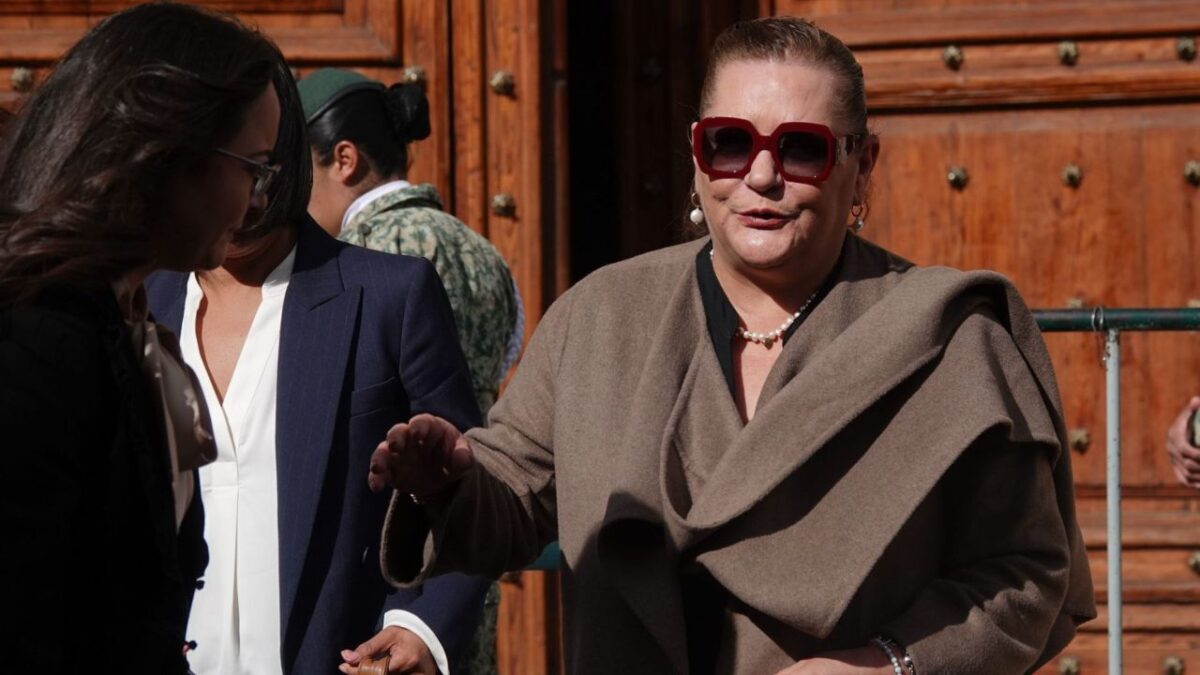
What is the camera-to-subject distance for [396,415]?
374 cm

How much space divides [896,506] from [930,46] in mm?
3287

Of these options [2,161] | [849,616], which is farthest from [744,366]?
[2,161]

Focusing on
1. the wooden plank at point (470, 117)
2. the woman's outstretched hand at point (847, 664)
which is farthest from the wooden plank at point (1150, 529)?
the woman's outstretched hand at point (847, 664)

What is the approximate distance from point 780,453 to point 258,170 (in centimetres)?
81

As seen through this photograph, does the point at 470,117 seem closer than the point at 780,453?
No

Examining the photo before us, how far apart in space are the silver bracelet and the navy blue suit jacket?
0.97 metres

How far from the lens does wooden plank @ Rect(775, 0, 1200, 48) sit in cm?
588

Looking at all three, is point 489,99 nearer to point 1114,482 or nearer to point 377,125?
point 377,125

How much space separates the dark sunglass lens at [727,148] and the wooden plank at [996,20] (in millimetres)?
2959

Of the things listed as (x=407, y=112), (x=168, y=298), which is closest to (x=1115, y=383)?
(x=407, y=112)

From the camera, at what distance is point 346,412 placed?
3691 mm

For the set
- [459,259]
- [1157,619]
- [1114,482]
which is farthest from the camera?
[1157,619]

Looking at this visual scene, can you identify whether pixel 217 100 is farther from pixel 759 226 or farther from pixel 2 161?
pixel 759 226

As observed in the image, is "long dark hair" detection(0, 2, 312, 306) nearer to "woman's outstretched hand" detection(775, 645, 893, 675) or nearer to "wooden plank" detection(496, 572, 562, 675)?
"woman's outstretched hand" detection(775, 645, 893, 675)
